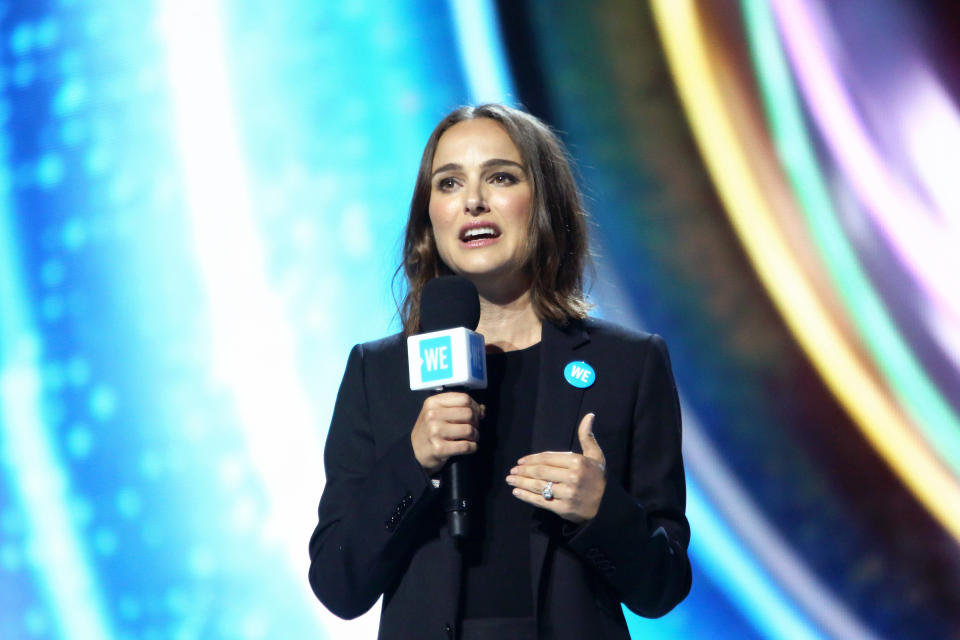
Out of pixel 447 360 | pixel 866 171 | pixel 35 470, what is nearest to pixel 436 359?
pixel 447 360

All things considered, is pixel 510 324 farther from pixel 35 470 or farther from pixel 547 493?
pixel 35 470

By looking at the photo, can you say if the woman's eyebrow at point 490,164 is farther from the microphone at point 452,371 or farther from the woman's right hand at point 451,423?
the woman's right hand at point 451,423

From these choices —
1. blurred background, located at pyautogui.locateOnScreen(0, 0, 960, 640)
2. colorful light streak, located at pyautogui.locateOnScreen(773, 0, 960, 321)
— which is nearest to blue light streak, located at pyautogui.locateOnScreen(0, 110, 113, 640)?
blurred background, located at pyautogui.locateOnScreen(0, 0, 960, 640)

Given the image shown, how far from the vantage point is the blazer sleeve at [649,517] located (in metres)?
1.64

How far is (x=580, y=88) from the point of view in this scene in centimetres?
300

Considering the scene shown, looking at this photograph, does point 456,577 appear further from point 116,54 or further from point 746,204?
point 116,54

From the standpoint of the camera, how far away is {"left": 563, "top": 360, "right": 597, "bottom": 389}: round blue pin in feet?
6.07

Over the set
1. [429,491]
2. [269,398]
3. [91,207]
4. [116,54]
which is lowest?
[429,491]

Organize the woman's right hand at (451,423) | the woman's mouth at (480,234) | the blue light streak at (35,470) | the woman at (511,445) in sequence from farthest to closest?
the blue light streak at (35,470) < the woman's mouth at (480,234) < the woman at (511,445) < the woman's right hand at (451,423)

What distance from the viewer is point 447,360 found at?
157 cm

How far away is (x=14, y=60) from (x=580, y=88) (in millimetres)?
1914

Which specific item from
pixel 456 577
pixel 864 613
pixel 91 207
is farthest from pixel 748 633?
pixel 91 207

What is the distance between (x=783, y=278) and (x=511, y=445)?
126cm

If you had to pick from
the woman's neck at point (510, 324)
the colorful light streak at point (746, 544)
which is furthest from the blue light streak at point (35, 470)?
Result: the woman's neck at point (510, 324)
